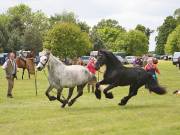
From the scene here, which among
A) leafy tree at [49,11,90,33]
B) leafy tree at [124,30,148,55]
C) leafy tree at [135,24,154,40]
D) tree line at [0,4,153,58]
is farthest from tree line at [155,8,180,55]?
leafy tree at [49,11,90,33]

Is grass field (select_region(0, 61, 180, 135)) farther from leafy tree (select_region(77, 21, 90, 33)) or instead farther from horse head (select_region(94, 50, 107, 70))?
leafy tree (select_region(77, 21, 90, 33))

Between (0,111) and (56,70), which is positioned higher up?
(56,70)

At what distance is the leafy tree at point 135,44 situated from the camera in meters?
154

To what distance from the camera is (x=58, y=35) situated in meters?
96.0

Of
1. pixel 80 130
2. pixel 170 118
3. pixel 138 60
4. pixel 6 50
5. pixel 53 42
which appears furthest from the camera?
pixel 6 50

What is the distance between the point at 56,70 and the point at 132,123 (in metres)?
4.85

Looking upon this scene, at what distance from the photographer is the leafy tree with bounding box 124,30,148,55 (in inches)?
6083

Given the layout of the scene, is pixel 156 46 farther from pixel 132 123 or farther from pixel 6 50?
pixel 132 123

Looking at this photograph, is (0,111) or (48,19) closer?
(0,111)

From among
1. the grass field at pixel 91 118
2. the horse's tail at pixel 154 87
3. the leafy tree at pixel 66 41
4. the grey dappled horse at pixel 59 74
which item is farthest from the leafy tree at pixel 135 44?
the grey dappled horse at pixel 59 74

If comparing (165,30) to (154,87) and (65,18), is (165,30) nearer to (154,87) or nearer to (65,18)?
(65,18)

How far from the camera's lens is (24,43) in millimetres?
108375

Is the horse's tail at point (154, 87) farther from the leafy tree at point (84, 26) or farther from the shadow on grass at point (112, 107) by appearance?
the leafy tree at point (84, 26)

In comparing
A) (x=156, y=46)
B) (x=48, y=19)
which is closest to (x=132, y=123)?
(x=48, y=19)
